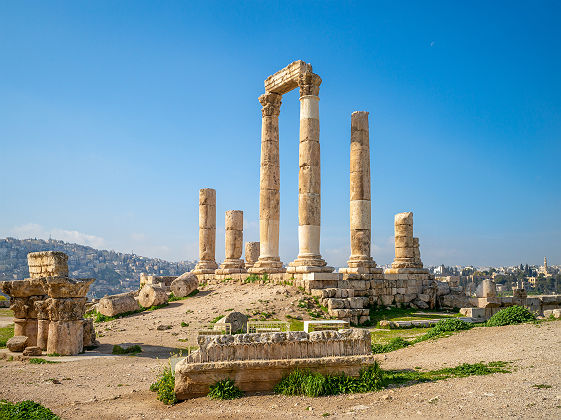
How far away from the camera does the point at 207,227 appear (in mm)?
31938

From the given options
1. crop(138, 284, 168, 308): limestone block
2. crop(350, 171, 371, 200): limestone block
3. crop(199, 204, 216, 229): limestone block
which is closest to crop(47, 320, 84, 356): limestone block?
crop(138, 284, 168, 308): limestone block

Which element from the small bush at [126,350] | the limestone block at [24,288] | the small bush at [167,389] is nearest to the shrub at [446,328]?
the small bush at [167,389]

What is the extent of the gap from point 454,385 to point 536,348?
341cm

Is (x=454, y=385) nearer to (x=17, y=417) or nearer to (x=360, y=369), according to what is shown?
(x=360, y=369)

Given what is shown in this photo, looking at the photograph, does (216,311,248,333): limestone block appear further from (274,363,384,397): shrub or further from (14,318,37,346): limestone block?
(274,363,384,397): shrub

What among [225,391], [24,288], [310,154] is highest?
[310,154]

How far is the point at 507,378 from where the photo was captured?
28.5ft

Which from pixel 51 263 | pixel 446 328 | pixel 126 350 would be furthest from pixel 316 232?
pixel 51 263

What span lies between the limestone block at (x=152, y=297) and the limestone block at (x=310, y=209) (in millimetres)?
7128

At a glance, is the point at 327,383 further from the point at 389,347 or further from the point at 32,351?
the point at 32,351

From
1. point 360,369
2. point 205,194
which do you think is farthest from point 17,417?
point 205,194

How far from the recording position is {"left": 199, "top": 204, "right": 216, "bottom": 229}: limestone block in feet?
105

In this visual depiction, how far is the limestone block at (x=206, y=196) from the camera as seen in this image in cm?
3198

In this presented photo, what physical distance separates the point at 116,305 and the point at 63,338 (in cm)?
824
